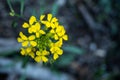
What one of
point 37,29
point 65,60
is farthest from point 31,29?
point 65,60

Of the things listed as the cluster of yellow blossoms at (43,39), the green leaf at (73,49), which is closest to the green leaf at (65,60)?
the green leaf at (73,49)

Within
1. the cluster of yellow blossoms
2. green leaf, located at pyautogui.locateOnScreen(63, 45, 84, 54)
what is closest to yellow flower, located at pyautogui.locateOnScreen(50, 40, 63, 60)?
the cluster of yellow blossoms

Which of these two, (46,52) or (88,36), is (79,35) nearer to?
(88,36)

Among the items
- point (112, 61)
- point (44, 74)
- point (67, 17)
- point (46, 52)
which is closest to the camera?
point (46, 52)

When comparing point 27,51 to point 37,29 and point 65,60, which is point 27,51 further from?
point 65,60

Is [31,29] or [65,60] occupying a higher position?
[65,60]

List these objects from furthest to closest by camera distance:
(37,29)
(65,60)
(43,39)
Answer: (65,60)
(43,39)
(37,29)

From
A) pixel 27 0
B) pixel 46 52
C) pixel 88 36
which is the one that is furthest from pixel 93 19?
pixel 46 52

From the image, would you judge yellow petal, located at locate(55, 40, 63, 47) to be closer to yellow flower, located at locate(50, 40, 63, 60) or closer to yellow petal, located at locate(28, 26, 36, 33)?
yellow flower, located at locate(50, 40, 63, 60)
